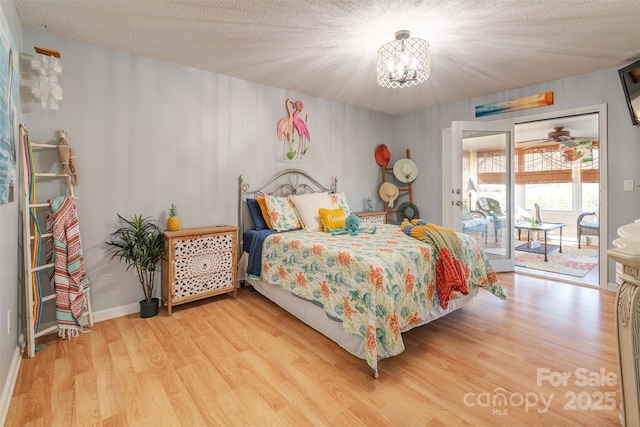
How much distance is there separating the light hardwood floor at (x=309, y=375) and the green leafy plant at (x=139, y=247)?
1.36 ft

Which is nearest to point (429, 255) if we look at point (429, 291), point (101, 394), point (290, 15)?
point (429, 291)

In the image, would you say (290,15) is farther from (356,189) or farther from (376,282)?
(356,189)

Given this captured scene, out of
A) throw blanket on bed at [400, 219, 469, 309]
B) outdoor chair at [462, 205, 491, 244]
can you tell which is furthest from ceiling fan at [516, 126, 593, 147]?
throw blanket on bed at [400, 219, 469, 309]

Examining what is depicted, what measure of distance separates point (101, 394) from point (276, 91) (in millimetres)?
3368

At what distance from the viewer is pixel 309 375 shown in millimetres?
1816

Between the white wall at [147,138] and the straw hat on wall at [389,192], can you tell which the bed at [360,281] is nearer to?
the white wall at [147,138]

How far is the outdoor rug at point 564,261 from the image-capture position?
423 cm

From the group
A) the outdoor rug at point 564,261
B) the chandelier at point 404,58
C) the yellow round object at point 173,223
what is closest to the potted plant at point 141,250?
the yellow round object at point 173,223

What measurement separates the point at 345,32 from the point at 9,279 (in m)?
2.89

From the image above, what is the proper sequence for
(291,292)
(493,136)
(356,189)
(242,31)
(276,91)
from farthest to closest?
(356,189) < (493,136) < (276,91) < (291,292) < (242,31)

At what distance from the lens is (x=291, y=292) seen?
2562mm

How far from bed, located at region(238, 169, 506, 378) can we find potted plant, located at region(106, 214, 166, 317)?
35.1 inches

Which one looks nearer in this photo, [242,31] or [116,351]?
[116,351]

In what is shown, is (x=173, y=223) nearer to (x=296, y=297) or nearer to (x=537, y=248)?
(x=296, y=297)
